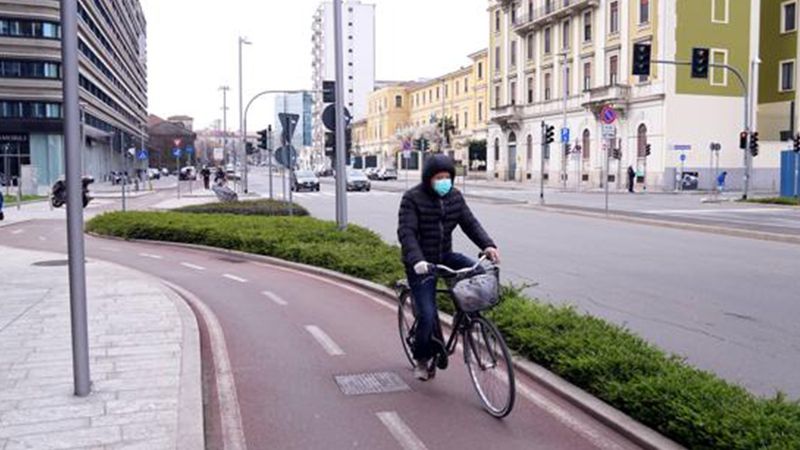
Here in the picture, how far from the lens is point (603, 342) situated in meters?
6.51

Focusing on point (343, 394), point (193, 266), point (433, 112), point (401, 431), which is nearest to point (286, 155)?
point (193, 266)

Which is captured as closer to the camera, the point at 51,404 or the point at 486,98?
the point at 51,404

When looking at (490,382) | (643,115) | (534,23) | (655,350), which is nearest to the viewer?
(490,382)

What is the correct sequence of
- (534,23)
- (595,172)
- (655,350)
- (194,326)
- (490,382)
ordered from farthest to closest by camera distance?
(534,23)
(595,172)
(194,326)
(655,350)
(490,382)

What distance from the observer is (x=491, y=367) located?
18.2ft

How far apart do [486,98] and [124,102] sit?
48.1m

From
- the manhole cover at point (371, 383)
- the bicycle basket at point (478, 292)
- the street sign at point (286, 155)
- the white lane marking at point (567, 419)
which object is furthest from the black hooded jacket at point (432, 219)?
the street sign at point (286, 155)

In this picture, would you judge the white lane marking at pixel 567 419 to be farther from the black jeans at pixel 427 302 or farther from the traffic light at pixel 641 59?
the traffic light at pixel 641 59

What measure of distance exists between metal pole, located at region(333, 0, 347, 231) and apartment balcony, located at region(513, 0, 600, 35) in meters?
45.6

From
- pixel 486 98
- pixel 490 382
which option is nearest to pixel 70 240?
pixel 490 382

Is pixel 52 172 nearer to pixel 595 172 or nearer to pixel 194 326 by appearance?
pixel 595 172

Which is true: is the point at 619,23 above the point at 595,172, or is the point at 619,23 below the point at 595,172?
above

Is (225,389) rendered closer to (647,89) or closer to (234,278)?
(234,278)

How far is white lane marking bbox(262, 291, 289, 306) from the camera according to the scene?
1022 cm
